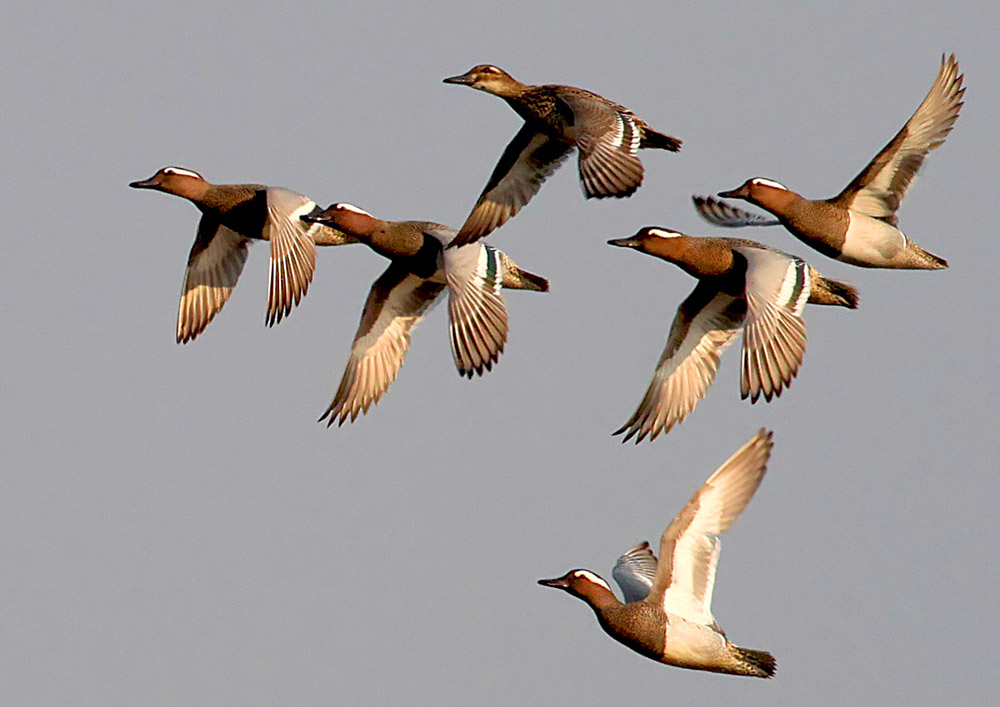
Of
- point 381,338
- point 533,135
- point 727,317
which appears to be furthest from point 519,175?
point 381,338

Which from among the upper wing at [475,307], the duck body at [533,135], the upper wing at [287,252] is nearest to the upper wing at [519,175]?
the duck body at [533,135]

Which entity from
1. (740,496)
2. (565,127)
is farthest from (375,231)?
(740,496)

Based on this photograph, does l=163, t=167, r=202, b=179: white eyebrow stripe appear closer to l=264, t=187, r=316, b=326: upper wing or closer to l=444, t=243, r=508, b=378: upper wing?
l=264, t=187, r=316, b=326: upper wing

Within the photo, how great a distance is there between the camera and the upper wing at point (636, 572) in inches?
872

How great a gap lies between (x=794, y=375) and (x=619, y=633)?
2748mm

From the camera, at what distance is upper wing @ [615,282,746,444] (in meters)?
22.6

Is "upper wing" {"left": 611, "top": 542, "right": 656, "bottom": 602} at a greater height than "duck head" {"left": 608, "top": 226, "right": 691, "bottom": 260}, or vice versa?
"duck head" {"left": 608, "top": 226, "right": 691, "bottom": 260}

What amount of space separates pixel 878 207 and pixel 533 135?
336 centimetres

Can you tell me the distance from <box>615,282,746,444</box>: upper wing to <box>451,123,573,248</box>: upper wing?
5.94 feet

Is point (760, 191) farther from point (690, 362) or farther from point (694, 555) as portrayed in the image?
point (694, 555)

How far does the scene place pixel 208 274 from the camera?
25.7 metres

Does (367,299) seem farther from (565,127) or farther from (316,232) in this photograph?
(565,127)

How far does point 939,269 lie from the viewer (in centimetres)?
2191

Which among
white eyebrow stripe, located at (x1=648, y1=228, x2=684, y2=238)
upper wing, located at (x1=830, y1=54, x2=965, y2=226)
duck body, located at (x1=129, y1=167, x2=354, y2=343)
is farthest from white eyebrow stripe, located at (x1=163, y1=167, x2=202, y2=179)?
upper wing, located at (x1=830, y1=54, x2=965, y2=226)
